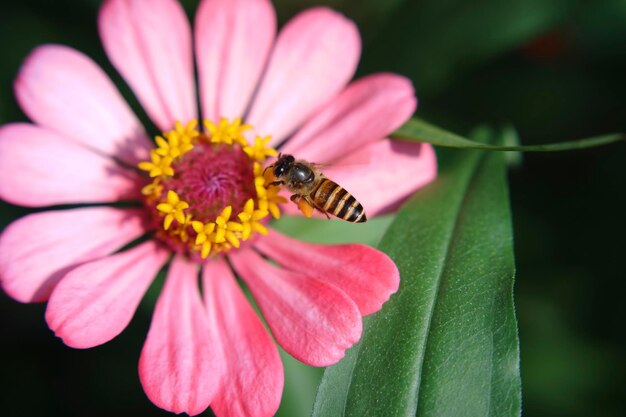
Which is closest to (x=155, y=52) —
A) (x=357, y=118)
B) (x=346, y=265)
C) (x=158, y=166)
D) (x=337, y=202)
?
(x=158, y=166)

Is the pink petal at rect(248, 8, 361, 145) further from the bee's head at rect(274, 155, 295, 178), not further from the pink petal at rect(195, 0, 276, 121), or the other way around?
the bee's head at rect(274, 155, 295, 178)

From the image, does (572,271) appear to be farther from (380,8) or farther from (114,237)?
(114,237)

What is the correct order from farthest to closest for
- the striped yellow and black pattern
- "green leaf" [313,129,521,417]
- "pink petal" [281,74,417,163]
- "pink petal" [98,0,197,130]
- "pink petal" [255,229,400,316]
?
"pink petal" [98,0,197,130] < "pink petal" [281,74,417,163] < the striped yellow and black pattern < "pink petal" [255,229,400,316] < "green leaf" [313,129,521,417]

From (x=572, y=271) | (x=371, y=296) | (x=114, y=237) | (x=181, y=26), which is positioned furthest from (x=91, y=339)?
(x=572, y=271)

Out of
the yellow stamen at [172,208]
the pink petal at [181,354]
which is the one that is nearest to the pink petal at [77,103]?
the yellow stamen at [172,208]

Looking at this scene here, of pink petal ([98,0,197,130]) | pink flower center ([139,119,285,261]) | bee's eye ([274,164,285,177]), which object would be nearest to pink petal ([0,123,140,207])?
pink flower center ([139,119,285,261])

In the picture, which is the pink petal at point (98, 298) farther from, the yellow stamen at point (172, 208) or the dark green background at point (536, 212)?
the dark green background at point (536, 212)

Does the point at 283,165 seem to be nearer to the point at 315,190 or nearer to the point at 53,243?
the point at 315,190
